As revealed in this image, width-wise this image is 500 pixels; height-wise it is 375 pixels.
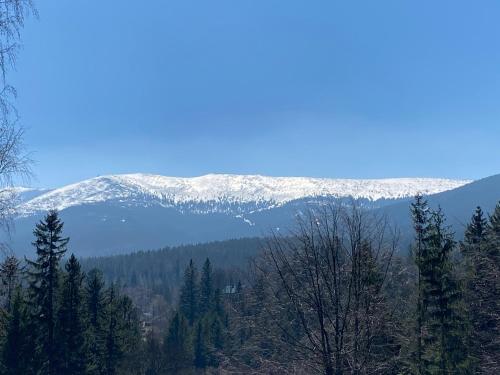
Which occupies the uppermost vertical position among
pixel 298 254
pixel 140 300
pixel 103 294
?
pixel 298 254

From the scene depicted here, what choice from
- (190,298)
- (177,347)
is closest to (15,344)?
(177,347)

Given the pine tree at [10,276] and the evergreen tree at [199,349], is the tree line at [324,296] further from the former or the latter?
the evergreen tree at [199,349]

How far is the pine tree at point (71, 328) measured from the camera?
34.8 m

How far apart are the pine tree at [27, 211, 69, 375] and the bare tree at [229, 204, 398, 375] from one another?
22.8 meters

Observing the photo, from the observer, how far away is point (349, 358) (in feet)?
36.9

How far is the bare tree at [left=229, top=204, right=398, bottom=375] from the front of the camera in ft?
36.4

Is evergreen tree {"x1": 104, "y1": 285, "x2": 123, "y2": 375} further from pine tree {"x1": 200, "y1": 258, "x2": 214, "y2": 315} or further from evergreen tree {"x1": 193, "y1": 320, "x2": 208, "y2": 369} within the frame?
pine tree {"x1": 200, "y1": 258, "x2": 214, "y2": 315}

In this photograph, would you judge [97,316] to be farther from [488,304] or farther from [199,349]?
[488,304]

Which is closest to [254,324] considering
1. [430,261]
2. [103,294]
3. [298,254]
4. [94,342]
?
[298,254]

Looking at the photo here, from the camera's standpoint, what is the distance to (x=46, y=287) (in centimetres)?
A: 3325

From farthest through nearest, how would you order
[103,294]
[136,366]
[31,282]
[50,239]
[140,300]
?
[140,300]
[136,366]
[103,294]
[31,282]
[50,239]

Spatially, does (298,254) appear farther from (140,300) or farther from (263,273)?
(140,300)

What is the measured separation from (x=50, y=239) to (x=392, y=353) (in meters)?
21.5

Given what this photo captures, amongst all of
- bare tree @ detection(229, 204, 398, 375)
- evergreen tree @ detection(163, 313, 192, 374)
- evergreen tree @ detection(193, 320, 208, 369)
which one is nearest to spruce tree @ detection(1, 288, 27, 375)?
bare tree @ detection(229, 204, 398, 375)
